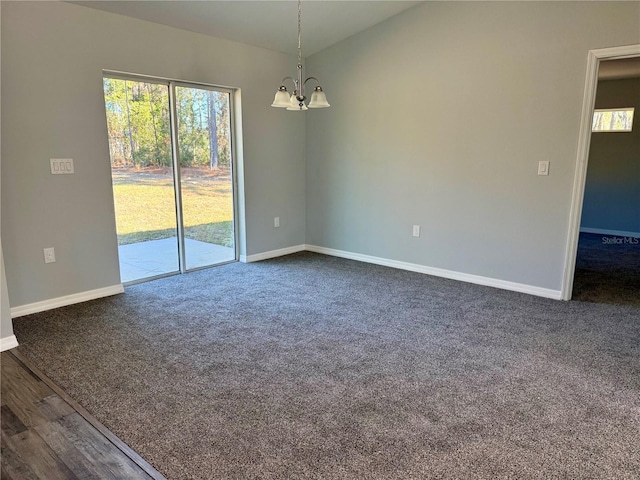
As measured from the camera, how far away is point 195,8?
144 inches

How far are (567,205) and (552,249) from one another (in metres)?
0.41

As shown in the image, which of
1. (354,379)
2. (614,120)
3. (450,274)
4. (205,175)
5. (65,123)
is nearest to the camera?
(354,379)

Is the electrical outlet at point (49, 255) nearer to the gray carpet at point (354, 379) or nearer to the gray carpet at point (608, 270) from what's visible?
the gray carpet at point (354, 379)

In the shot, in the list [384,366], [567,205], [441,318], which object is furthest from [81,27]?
[567,205]

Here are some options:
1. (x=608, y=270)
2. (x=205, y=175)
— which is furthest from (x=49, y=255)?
(x=608, y=270)

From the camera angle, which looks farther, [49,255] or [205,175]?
[205,175]

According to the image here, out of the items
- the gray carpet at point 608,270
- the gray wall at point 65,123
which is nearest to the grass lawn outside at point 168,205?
the gray wall at point 65,123

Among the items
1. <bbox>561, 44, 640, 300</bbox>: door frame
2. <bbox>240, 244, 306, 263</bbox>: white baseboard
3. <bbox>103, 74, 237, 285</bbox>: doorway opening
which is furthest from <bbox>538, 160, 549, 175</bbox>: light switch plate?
<bbox>103, 74, 237, 285</bbox>: doorway opening

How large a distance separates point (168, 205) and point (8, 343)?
1937 millimetres

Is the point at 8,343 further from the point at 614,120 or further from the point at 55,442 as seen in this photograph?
the point at 614,120

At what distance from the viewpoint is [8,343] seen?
9.25ft

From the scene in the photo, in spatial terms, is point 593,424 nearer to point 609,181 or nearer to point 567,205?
point 567,205

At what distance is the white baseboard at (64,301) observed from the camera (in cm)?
338

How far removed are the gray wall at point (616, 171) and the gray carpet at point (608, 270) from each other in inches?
15.4
